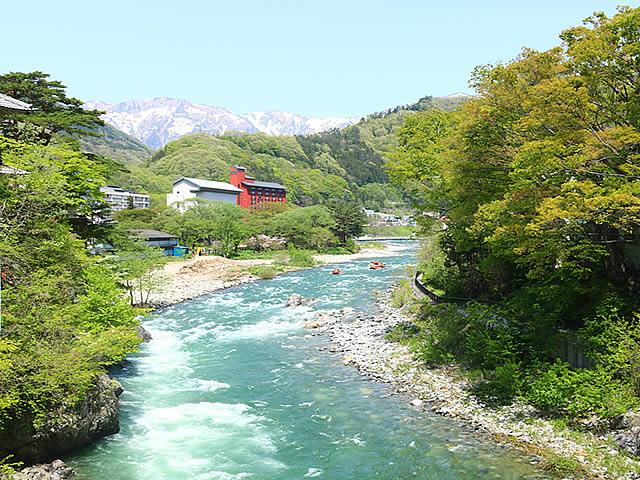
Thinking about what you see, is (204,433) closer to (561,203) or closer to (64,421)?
(64,421)

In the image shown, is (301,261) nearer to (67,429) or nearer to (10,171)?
(10,171)

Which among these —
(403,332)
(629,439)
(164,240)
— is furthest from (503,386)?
(164,240)

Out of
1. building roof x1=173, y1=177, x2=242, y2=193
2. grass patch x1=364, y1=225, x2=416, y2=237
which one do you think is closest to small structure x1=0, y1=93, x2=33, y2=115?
building roof x1=173, y1=177, x2=242, y2=193

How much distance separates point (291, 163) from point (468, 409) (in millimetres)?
118364

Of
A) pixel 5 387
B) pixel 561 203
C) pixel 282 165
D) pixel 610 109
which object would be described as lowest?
pixel 5 387

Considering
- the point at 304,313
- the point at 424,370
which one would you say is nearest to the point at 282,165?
the point at 304,313

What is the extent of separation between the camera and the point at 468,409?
1217 centimetres

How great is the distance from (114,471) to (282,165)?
115 m

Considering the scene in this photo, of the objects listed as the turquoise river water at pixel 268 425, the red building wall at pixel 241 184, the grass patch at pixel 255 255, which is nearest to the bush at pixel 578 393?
the turquoise river water at pixel 268 425

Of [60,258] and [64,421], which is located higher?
[60,258]

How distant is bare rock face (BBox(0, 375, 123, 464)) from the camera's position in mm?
9156

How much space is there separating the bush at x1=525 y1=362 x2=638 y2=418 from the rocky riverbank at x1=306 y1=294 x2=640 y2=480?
0.46m

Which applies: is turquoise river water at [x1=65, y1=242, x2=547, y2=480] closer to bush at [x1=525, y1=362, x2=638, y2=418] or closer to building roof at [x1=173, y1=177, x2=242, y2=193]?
bush at [x1=525, y1=362, x2=638, y2=418]

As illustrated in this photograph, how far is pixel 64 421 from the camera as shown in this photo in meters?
9.78
